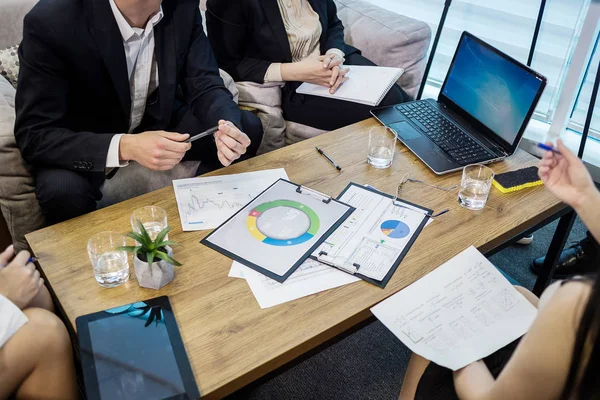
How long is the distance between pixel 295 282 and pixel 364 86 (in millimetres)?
1068

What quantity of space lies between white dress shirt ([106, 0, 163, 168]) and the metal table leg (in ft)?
4.50

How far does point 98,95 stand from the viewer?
1719 mm

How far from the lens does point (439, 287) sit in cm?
120

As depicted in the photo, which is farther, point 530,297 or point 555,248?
point 555,248

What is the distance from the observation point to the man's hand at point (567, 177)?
111 centimetres

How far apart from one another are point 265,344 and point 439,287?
0.42 metres

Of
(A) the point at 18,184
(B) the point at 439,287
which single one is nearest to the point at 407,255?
(B) the point at 439,287

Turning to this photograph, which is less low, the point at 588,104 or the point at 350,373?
the point at 588,104

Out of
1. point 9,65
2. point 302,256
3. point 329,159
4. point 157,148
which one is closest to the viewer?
point 302,256

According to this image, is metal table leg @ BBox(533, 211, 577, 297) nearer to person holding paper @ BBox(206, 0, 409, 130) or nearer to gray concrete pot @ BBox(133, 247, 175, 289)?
person holding paper @ BBox(206, 0, 409, 130)

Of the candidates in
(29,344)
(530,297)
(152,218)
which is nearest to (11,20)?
(152,218)

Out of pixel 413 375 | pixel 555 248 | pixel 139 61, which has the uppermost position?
pixel 139 61

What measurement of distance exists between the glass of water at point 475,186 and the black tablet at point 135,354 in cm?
83

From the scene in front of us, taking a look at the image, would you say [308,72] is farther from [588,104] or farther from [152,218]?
[588,104]
